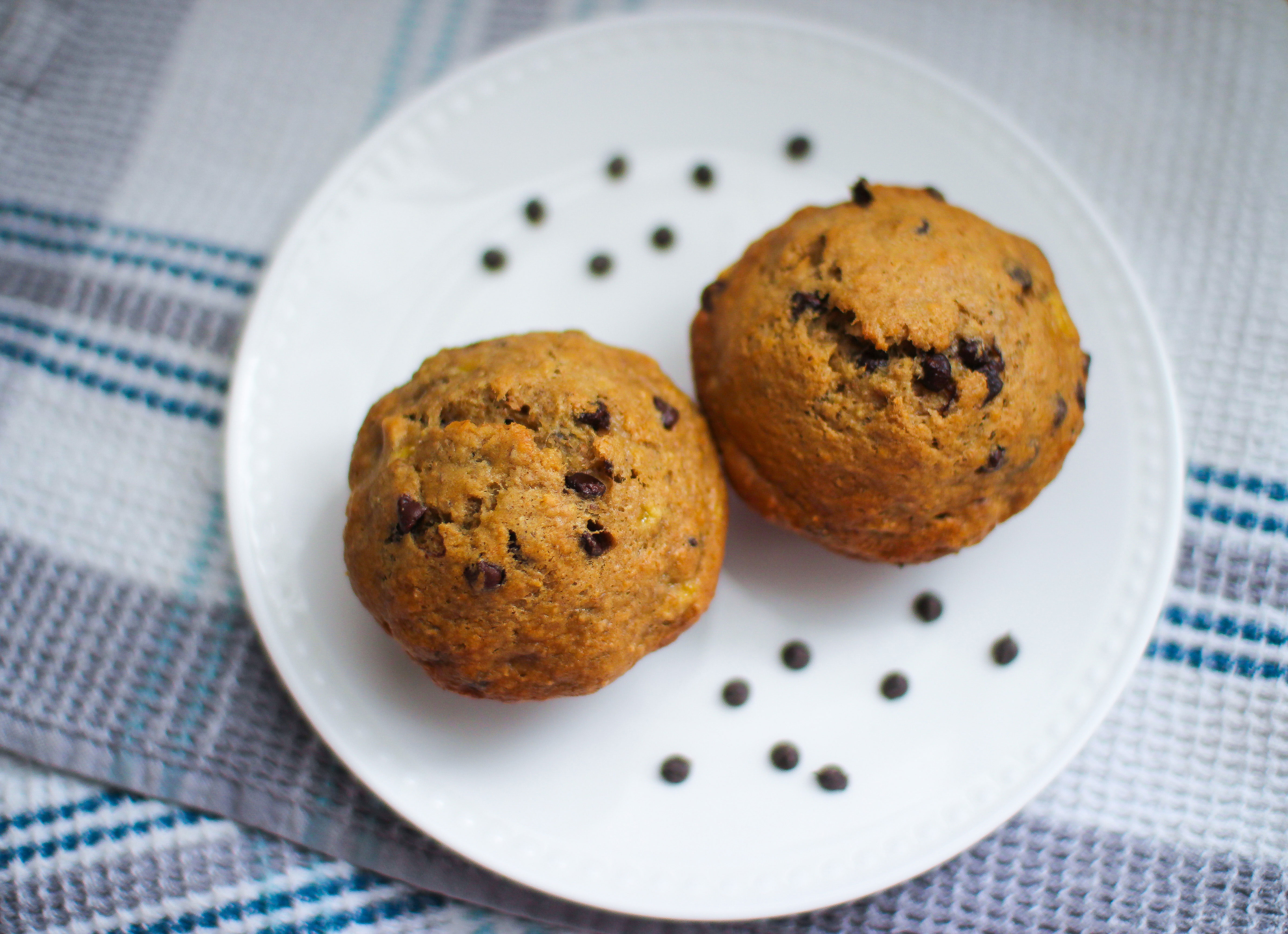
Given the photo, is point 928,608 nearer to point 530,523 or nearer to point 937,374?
point 937,374

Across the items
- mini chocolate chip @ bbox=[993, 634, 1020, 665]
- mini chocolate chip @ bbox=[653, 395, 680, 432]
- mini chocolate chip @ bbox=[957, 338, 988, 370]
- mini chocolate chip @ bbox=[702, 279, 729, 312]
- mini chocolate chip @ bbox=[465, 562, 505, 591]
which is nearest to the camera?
mini chocolate chip @ bbox=[465, 562, 505, 591]

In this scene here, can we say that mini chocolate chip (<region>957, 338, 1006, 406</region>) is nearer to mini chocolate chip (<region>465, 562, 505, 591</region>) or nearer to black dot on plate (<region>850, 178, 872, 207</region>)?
black dot on plate (<region>850, 178, 872, 207</region>)

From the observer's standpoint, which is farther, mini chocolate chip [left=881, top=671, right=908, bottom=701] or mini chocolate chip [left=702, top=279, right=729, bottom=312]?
mini chocolate chip [left=881, top=671, right=908, bottom=701]

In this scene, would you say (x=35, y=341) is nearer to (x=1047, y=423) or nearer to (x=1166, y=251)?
(x=1047, y=423)

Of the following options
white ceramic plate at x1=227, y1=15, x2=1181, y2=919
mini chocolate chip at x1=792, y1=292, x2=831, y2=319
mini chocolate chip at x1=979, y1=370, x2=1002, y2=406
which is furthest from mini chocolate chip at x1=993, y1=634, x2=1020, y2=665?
mini chocolate chip at x1=792, y1=292, x2=831, y2=319

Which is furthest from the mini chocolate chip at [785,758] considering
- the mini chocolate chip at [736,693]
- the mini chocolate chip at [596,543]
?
the mini chocolate chip at [596,543]

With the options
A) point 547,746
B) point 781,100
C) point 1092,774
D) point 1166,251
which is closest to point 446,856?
point 547,746
